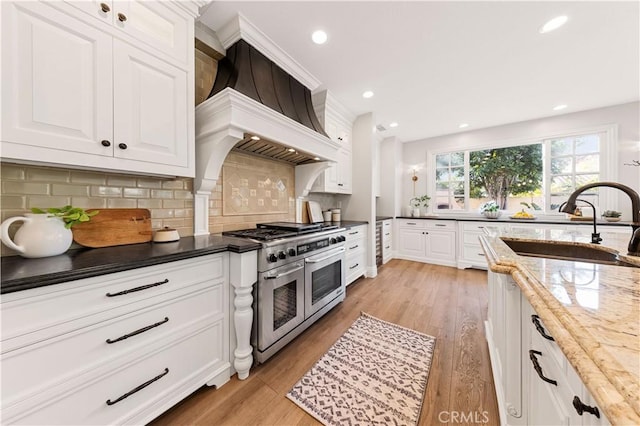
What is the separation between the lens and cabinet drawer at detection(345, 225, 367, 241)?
9.47ft

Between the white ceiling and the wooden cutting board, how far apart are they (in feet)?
5.33

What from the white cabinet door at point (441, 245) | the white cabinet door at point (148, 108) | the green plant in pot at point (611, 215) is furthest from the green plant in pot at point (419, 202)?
the white cabinet door at point (148, 108)

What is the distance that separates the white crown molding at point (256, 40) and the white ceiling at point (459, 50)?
45 millimetres

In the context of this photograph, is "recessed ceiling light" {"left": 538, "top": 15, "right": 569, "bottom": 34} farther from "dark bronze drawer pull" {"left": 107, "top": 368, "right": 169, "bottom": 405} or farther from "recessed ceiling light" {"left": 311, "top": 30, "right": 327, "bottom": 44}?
"dark bronze drawer pull" {"left": 107, "top": 368, "right": 169, "bottom": 405}

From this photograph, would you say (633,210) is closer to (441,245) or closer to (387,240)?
(441,245)

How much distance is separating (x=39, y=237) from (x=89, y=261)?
300mm

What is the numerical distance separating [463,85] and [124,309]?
3742mm

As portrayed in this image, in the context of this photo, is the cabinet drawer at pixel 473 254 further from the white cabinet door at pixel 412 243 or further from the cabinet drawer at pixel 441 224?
the white cabinet door at pixel 412 243

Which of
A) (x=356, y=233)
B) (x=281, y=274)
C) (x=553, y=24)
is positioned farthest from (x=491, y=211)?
(x=281, y=274)

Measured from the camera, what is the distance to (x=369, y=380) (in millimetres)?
1483

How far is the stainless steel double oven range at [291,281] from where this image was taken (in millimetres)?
1546

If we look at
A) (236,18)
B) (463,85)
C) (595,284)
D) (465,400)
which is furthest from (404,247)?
(236,18)

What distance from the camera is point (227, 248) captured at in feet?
4.75

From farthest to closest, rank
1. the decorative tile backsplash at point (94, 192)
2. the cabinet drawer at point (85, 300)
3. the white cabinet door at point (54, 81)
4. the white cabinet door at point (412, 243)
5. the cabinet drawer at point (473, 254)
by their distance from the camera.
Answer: the white cabinet door at point (412, 243) < the cabinet drawer at point (473, 254) < the decorative tile backsplash at point (94, 192) < the white cabinet door at point (54, 81) < the cabinet drawer at point (85, 300)
